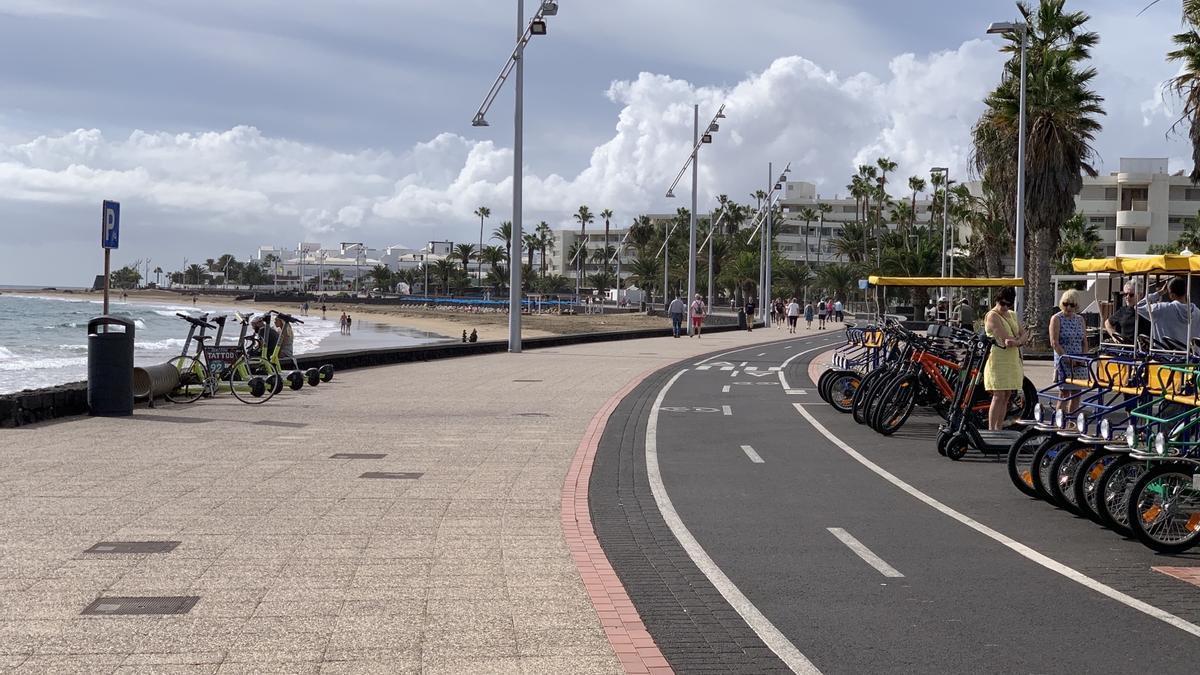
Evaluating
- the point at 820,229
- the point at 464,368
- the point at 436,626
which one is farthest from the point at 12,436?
the point at 820,229

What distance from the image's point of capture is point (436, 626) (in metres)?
Result: 6.30

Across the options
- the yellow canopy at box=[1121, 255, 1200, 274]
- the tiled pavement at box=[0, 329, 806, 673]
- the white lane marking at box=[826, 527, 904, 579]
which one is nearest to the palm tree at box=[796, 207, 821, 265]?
the yellow canopy at box=[1121, 255, 1200, 274]

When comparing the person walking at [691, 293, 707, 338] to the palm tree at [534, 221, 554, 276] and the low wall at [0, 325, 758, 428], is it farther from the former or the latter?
the palm tree at [534, 221, 554, 276]

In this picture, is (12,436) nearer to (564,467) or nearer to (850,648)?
(564,467)

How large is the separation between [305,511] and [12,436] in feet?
20.3

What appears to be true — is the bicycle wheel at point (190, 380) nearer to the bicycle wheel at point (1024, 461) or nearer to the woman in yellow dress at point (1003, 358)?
the woman in yellow dress at point (1003, 358)

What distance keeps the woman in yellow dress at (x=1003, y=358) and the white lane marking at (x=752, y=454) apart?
106 inches

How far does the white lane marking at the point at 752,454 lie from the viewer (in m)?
13.5

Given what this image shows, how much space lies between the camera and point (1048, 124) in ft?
118

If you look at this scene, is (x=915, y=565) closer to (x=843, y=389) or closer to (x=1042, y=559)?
(x=1042, y=559)

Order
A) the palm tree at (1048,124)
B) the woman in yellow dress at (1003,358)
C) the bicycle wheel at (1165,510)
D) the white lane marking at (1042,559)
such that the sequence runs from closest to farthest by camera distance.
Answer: the white lane marking at (1042,559)
the bicycle wheel at (1165,510)
the woman in yellow dress at (1003,358)
the palm tree at (1048,124)

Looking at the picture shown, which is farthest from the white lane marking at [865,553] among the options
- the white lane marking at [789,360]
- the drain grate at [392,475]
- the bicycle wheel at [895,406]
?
the white lane marking at [789,360]

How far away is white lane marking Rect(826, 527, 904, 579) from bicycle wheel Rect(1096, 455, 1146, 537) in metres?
1.91

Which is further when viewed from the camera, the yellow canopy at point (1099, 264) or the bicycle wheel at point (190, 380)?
the bicycle wheel at point (190, 380)
